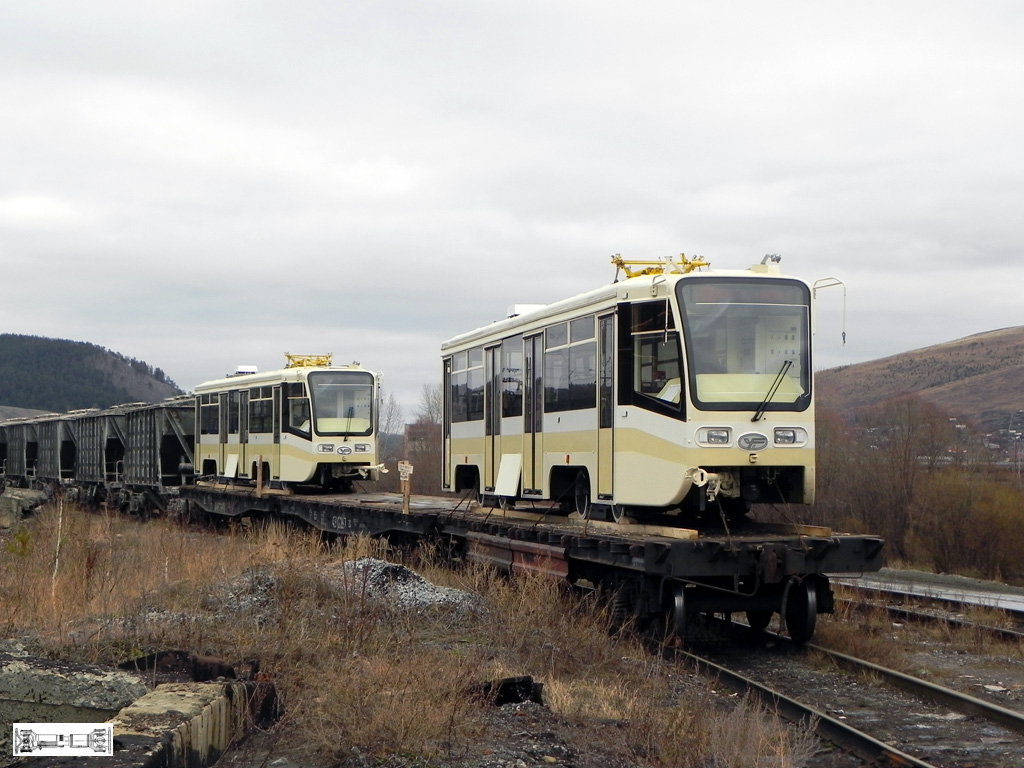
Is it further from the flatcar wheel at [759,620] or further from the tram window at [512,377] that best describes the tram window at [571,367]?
the flatcar wheel at [759,620]

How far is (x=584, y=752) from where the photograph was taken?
6602mm

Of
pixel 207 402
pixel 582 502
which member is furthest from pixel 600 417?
pixel 207 402

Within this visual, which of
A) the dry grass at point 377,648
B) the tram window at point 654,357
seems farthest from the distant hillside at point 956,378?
the dry grass at point 377,648

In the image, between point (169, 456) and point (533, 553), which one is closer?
point (533, 553)

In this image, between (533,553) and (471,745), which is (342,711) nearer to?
(471,745)

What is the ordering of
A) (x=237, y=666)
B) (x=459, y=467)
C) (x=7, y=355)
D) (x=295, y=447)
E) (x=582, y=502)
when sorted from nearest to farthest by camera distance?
1. (x=237, y=666)
2. (x=582, y=502)
3. (x=459, y=467)
4. (x=295, y=447)
5. (x=7, y=355)

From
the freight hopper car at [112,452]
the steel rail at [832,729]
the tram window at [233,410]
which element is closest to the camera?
the steel rail at [832,729]

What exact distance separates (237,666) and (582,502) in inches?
229

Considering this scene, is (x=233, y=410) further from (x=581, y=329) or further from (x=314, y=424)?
(x=581, y=329)

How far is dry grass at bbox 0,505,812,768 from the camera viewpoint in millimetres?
6583

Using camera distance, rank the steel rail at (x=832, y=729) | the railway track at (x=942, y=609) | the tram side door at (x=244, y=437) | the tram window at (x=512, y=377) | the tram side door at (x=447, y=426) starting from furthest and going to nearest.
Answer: the tram side door at (x=244, y=437) → the tram side door at (x=447, y=426) → the tram window at (x=512, y=377) → the railway track at (x=942, y=609) → the steel rail at (x=832, y=729)

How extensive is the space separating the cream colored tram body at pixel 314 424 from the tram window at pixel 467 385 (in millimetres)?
5812

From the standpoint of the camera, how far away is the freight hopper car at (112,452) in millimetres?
30266

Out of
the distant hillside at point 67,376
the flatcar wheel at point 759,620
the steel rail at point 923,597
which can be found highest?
the distant hillside at point 67,376
